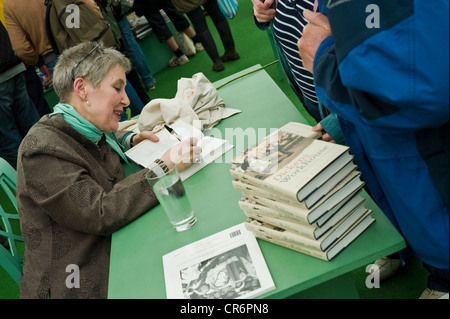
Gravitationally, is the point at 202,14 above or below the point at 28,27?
below

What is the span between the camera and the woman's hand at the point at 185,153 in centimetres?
157

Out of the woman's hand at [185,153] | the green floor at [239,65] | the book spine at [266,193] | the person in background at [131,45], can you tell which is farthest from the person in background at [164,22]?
the book spine at [266,193]

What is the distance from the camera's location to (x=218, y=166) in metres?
1.56

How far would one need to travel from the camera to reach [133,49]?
14.1 ft

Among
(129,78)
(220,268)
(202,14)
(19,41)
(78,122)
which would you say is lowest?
(129,78)

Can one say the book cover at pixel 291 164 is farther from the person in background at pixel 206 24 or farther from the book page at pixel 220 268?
the person in background at pixel 206 24

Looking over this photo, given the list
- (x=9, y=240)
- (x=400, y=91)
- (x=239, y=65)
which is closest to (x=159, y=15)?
(x=239, y=65)

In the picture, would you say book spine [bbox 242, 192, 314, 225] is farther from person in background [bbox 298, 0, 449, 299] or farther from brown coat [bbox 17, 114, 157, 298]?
brown coat [bbox 17, 114, 157, 298]

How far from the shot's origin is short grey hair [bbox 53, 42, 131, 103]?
1.71 m

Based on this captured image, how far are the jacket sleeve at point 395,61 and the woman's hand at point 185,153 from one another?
82cm

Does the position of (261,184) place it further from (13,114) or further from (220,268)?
(13,114)

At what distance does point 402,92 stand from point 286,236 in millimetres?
466
